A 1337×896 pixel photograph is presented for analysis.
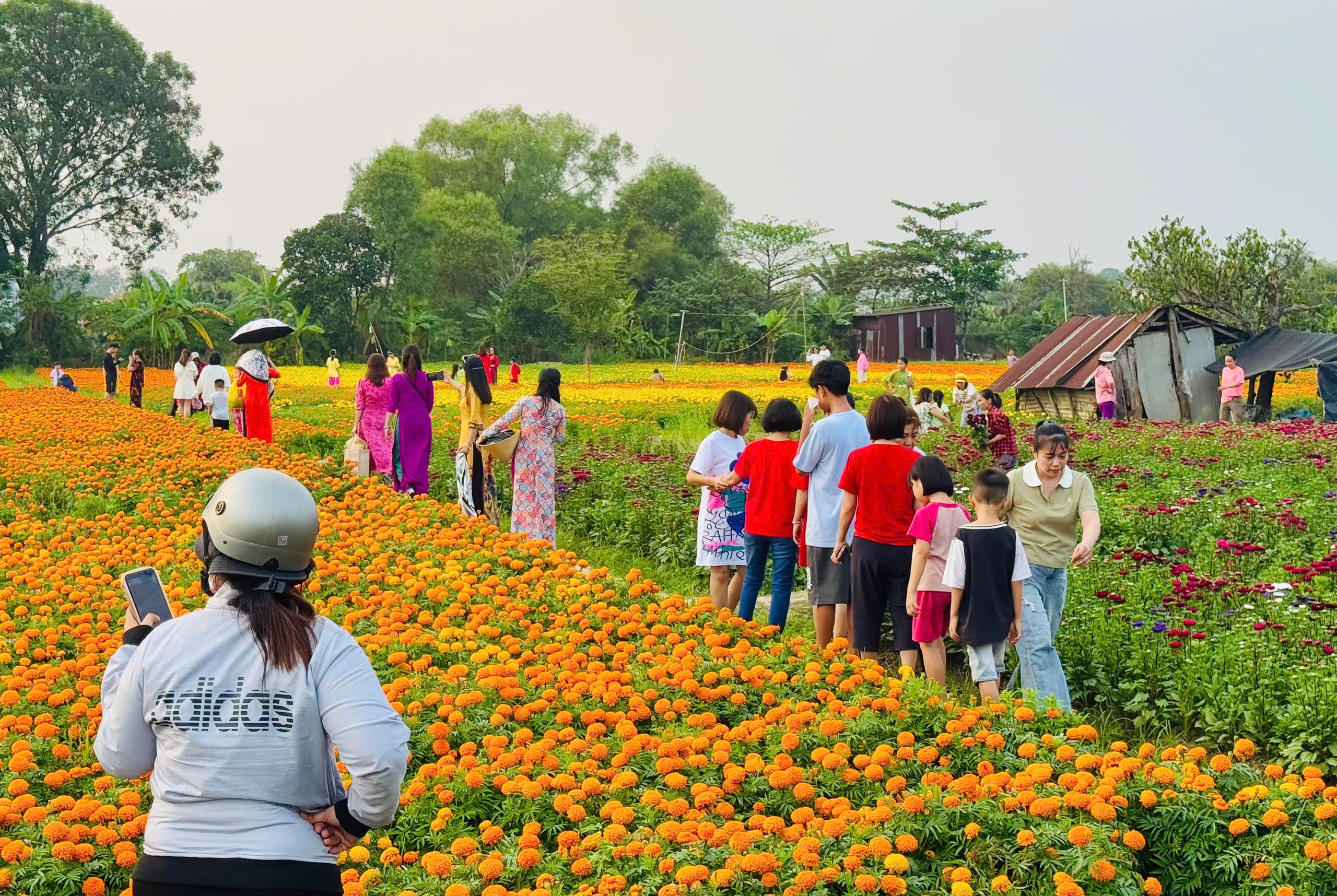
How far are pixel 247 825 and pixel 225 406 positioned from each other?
14.8 m

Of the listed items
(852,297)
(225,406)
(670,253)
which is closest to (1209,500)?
(225,406)

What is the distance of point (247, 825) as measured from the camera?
2.41 metres

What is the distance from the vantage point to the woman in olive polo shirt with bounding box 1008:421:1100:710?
5.74 m

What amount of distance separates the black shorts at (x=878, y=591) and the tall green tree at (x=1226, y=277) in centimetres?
2459

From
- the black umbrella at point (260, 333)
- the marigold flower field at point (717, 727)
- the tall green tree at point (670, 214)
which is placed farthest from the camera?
the tall green tree at point (670, 214)

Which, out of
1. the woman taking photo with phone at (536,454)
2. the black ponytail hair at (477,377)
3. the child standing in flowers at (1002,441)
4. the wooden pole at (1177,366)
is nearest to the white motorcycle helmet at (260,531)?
the woman taking photo with phone at (536,454)

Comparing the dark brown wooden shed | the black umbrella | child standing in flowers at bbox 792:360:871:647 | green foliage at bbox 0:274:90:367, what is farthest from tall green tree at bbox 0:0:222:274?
child standing in flowers at bbox 792:360:871:647

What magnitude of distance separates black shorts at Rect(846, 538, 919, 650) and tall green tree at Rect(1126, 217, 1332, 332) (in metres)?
24.6

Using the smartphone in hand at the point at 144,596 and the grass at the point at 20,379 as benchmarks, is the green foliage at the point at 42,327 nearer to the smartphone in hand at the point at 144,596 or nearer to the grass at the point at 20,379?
the grass at the point at 20,379

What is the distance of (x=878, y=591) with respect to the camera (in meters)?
6.23

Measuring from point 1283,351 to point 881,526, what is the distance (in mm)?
18075

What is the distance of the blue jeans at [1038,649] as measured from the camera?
570 centimetres

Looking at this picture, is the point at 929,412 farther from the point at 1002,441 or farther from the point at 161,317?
the point at 161,317

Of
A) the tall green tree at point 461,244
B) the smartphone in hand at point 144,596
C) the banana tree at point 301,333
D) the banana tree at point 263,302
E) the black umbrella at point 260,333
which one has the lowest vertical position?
the smartphone in hand at point 144,596
